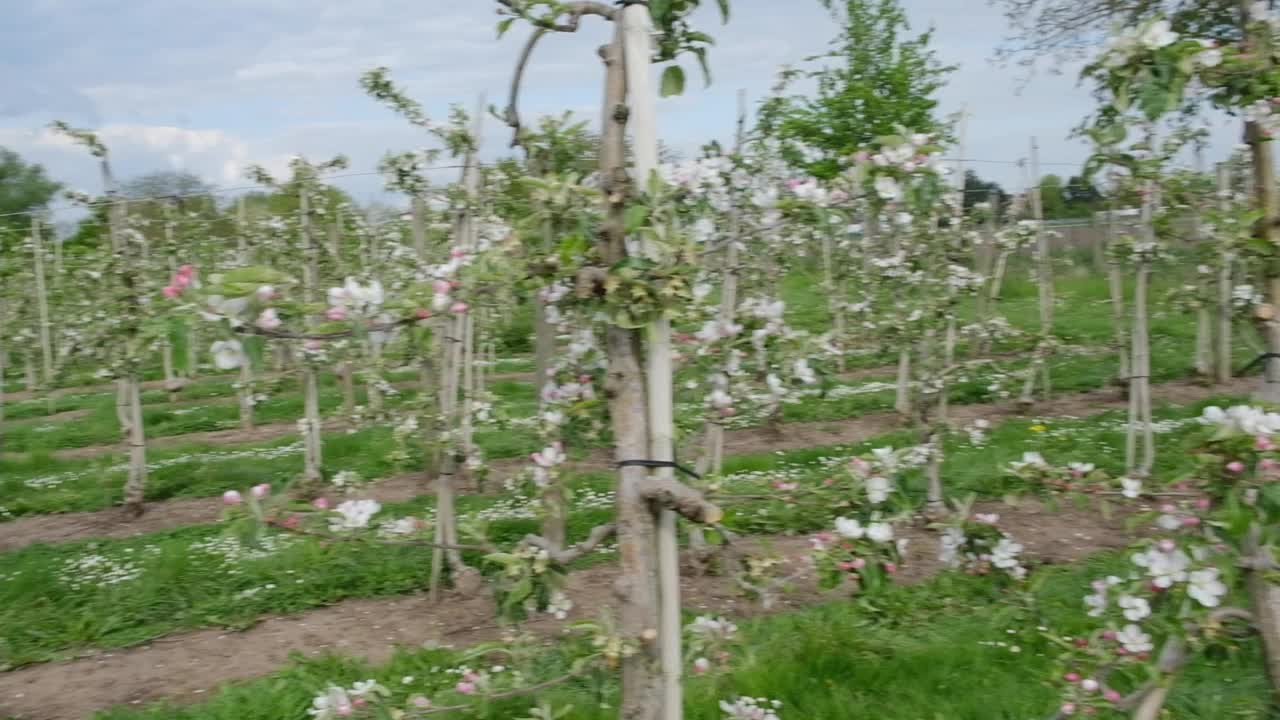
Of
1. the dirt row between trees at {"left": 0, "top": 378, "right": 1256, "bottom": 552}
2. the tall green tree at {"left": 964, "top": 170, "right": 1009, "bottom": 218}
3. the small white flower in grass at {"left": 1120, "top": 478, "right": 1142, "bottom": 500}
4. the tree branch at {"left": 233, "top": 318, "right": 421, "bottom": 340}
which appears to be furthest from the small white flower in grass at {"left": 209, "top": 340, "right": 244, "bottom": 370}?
the tall green tree at {"left": 964, "top": 170, "right": 1009, "bottom": 218}

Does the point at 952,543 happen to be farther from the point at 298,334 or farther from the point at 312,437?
the point at 312,437

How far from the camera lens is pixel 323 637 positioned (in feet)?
15.4

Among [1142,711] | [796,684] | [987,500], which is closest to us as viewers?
[1142,711]

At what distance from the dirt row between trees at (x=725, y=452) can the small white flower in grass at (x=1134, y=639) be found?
404cm

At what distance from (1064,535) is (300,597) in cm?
445

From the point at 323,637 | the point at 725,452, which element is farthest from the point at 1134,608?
the point at 725,452

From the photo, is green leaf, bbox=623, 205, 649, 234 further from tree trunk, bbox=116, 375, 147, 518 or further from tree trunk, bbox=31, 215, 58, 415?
tree trunk, bbox=31, 215, 58, 415

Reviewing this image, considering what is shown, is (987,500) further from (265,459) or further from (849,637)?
(265,459)

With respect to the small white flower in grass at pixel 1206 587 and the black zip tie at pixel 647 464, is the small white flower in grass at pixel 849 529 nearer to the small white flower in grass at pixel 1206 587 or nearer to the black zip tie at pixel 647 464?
the black zip tie at pixel 647 464

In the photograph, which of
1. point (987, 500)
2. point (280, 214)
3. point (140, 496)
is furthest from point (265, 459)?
point (987, 500)

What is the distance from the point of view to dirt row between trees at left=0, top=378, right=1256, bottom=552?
6.89 metres

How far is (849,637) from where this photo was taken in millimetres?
3898

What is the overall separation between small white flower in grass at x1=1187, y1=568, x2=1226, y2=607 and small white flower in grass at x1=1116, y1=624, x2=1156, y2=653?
240mm

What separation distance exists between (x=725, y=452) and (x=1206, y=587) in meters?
5.83
